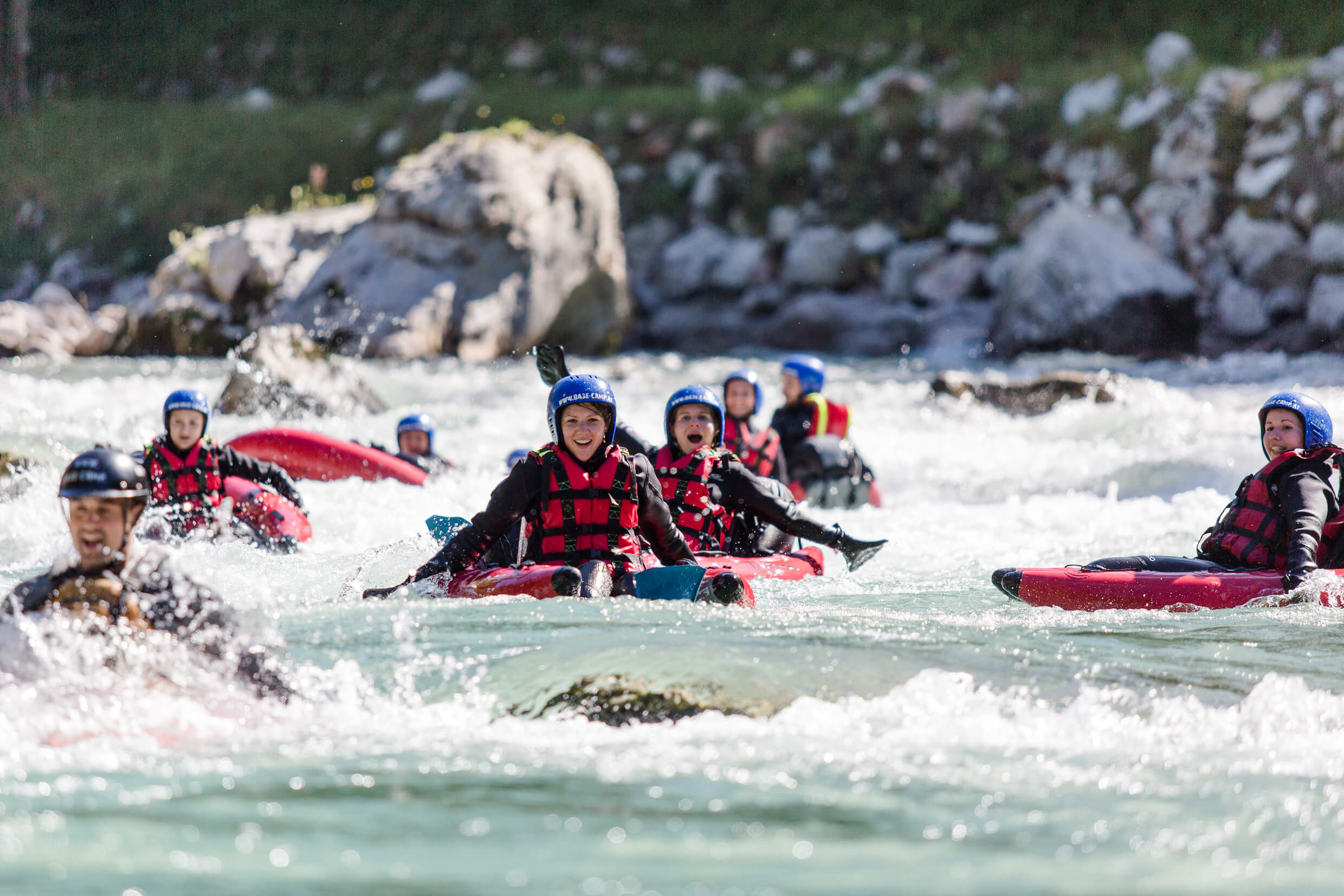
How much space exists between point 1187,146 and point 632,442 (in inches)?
629

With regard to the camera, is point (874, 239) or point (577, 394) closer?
point (577, 394)

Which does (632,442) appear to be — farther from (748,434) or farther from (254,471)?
(254,471)

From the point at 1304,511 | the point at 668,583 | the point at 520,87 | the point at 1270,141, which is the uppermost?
the point at 520,87

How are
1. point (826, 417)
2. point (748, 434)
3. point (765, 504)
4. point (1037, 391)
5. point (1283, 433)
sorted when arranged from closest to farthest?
1. point (1283, 433)
2. point (765, 504)
3. point (748, 434)
4. point (826, 417)
5. point (1037, 391)

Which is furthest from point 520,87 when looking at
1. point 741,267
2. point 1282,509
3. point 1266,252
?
point 1282,509

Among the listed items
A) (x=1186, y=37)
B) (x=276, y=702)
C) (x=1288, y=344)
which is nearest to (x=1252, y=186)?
(x=1288, y=344)

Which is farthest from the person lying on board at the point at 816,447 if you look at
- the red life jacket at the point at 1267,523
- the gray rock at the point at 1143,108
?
the gray rock at the point at 1143,108

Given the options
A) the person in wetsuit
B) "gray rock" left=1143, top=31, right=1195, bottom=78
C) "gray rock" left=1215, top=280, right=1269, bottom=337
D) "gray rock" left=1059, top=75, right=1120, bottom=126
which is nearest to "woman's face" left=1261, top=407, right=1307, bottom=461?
the person in wetsuit

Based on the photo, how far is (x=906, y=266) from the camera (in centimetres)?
2219

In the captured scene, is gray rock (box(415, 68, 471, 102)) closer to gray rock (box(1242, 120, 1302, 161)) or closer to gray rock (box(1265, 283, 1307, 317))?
gray rock (box(1242, 120, 1302, 161))

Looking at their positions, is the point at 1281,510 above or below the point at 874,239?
below

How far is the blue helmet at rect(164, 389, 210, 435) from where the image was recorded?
8078mm

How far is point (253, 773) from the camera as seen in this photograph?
145 inches

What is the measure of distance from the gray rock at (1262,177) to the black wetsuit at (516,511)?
53.9 feet
